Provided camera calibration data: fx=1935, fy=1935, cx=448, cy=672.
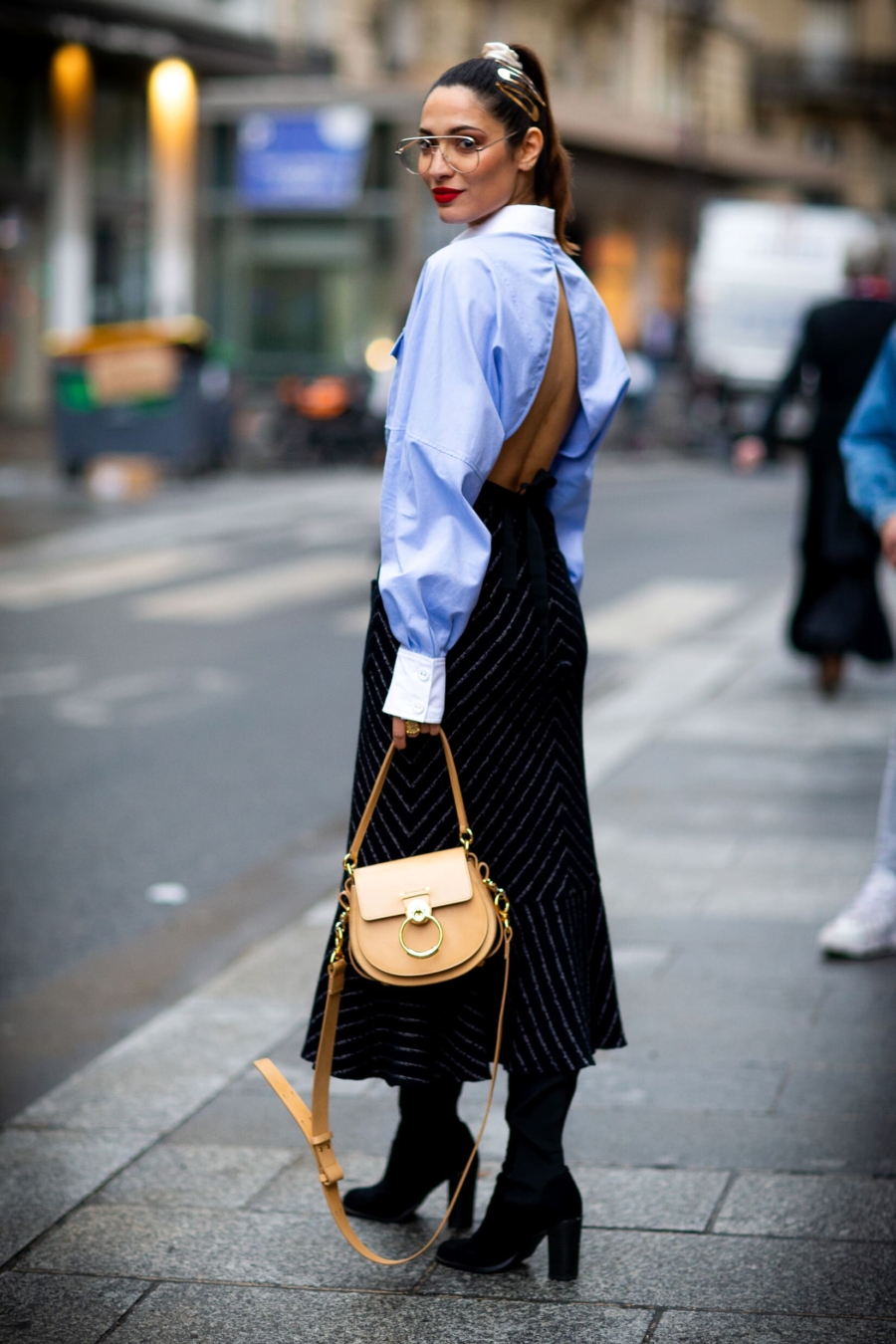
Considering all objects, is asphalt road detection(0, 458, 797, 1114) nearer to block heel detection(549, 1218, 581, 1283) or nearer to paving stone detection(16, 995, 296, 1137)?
paving stone detection(16, 995, 296, 1137)

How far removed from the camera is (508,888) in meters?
2.89

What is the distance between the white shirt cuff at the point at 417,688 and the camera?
2744 mm

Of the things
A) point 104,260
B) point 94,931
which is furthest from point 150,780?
point 104,260

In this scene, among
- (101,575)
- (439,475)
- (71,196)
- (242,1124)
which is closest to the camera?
(439,475)

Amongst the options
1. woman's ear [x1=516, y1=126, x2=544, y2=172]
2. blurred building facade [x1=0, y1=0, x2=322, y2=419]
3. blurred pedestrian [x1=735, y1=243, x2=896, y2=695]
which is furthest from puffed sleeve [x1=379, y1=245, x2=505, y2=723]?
blurred building facade [x1=0, y1=0, x2=322, y2=419]

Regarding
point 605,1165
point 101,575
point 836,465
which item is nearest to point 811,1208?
point 605,1165

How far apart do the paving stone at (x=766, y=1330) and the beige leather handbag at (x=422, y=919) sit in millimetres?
401

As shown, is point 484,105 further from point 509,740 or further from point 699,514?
point 699,514

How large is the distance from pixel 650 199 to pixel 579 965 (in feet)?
130

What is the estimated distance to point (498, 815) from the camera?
9.46 feet

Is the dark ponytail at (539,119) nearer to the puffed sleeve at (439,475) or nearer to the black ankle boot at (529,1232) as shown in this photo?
the puffed sleeve at (439,475)

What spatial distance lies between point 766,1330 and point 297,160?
77.9 ft

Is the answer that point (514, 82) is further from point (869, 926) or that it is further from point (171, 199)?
point (171, 199)

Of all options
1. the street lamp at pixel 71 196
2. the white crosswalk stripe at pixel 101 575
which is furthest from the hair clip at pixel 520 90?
the street lamp at pixel 71 196
